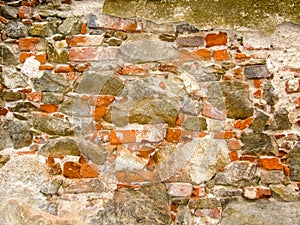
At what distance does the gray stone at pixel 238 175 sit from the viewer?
2.17 m

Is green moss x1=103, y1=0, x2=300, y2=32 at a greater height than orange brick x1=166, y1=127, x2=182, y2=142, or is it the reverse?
green moss x1=103, y1=0, x2=300, y2=32

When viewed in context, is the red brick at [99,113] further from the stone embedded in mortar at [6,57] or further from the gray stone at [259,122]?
the gray stone at [259,122]

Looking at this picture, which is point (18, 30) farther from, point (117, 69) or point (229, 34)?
point (229, 34)

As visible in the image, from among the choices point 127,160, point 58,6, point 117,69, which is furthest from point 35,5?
point 127,160

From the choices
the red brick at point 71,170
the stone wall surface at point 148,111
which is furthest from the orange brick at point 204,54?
the red brick at point 71,170

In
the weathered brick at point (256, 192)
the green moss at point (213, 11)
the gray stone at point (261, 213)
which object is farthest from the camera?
the green moss at point (213, 11)

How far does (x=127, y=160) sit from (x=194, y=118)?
46cm

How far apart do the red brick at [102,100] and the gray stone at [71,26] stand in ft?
1.40

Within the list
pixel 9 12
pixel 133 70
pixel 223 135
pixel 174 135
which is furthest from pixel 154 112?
pixel 9 12

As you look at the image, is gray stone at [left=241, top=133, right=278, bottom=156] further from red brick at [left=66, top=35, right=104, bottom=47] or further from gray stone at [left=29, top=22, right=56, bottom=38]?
gray stone at [left=29, top=22, right=56, bottom=38]

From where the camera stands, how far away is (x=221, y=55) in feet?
7.44

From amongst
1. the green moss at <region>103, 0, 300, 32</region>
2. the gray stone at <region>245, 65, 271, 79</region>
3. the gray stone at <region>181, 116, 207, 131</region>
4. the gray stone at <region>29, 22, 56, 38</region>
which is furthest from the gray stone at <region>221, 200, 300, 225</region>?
the gray stone at <region>29, 22, 56, 38</region>

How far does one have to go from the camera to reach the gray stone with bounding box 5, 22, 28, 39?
233 cm

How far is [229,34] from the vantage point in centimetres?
228
